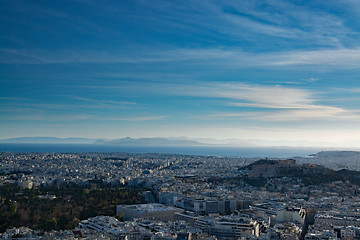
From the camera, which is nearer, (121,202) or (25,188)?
(121,202)

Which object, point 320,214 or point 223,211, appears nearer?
point 320,214

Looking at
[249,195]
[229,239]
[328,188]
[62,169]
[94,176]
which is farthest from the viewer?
[62,169]

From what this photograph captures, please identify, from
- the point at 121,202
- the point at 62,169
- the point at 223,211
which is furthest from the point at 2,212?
the point at 62,169

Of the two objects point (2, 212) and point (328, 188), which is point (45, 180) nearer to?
point (2, 212)

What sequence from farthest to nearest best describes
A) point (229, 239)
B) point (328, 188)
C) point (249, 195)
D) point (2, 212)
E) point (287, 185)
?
point (287, 185) < point (328, 188) < point (249, 195) < point (2, 212) < point (229, 239)

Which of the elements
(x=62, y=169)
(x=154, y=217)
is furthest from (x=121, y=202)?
(x=62, y=169)

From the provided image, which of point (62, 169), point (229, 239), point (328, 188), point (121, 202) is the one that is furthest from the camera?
point (62, 169)

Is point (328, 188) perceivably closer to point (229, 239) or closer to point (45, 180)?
point (229, 239)

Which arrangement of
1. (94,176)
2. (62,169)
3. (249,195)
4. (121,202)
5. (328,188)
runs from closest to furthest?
(121,202) → (249,195) → (328,188) → (94,176) → (62,169)
